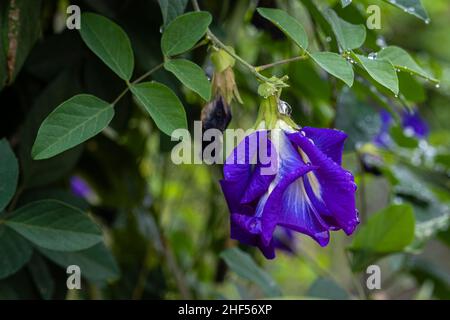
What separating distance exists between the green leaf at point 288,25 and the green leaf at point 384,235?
0.36m

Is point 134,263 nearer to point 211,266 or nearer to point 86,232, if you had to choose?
point 211,266

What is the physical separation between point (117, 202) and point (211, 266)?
43 centimetres

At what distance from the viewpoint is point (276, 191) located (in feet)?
1.77

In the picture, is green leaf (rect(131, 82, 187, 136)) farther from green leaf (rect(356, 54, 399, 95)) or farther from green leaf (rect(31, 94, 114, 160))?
green leaf (rect(356, 54, 399, 95))

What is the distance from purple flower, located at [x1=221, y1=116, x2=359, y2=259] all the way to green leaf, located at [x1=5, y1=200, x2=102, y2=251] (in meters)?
0.19

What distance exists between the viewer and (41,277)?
32.2 inches

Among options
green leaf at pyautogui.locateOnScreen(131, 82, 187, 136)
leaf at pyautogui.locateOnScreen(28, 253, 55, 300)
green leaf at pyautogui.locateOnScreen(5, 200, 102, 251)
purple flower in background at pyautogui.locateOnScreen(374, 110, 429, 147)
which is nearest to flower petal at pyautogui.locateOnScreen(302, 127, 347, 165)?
green leaf at pyautogui.locateOnScreen(131, 82, 187, 136)

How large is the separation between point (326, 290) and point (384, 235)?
115 mm

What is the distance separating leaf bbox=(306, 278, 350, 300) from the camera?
940mm

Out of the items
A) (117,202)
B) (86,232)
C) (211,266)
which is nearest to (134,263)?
(117,202)

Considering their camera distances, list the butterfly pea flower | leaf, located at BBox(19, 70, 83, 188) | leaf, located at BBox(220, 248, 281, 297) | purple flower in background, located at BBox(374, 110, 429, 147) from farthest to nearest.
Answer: purple flower in background, located at BBox(374, 110, 429, 147) < leaf, located at BBox(220, 248, 281, 297) < leaf, located at BBox(19, 70, 83, 188) < the butterfly pea flower

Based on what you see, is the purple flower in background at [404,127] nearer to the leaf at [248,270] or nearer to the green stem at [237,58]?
the leaf at [248,270]

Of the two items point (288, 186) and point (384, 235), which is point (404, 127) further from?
point (288, 186)

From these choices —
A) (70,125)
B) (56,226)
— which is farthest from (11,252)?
(70,125)
